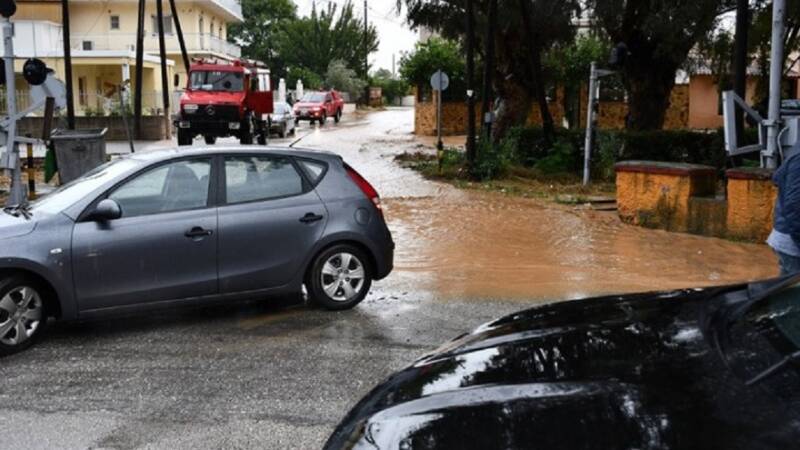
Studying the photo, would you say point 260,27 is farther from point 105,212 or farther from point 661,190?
point 105,212

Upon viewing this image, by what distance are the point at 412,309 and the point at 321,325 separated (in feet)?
3.64

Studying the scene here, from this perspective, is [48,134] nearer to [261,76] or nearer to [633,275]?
[633,275]

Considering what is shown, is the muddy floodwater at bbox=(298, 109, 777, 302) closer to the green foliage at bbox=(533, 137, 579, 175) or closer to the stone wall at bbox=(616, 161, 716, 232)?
the stone wall at bbox=(616, 161, 716, 232)

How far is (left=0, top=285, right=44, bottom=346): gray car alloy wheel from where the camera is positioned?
641 cm

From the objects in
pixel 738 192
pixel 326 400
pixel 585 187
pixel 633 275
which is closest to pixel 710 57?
pixel 585 187

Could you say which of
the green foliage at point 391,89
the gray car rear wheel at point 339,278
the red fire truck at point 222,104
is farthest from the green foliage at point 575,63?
the green foliage at point 391,89

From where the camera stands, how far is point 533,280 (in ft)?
31.5

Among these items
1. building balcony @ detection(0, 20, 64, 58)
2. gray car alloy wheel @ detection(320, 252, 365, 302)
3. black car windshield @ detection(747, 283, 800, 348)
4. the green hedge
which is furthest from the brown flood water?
building balcony @ detection(0, 20, 64, 58)

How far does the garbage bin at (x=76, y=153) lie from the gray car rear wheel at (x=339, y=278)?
10.4 metres

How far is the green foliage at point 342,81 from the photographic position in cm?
7062

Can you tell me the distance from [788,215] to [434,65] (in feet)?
111

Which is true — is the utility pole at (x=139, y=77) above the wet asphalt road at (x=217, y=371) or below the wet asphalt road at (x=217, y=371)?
above

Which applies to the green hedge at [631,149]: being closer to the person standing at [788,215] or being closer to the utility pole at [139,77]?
the person standing at [788,215]

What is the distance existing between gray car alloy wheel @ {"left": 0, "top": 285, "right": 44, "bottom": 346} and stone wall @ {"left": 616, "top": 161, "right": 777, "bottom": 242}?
8.76m
